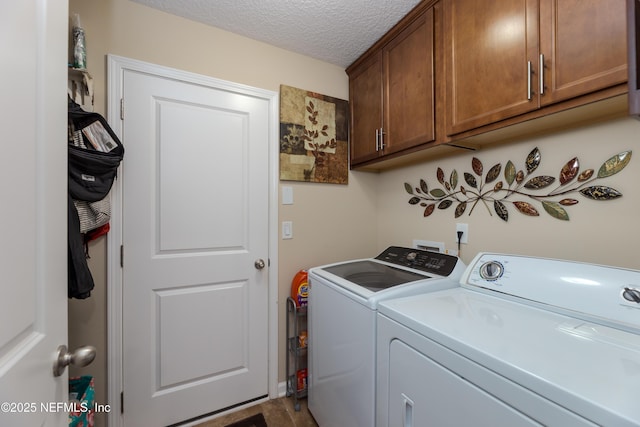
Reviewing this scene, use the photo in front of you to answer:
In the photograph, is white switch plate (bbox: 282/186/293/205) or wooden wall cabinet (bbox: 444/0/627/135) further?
white switch plate (bbox: 282/186/293/205)

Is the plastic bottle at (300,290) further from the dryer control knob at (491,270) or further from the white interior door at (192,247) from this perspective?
the dryer control knob at (491,270)

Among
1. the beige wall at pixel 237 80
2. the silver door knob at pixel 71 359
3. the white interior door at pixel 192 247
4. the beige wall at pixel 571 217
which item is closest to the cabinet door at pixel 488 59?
the beige wall at pixel 571 217

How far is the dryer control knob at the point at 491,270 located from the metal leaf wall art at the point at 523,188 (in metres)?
0.36

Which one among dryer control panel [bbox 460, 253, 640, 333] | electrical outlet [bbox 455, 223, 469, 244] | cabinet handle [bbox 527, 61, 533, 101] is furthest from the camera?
electrical outlet [bbox 455, 223, 469, 244]

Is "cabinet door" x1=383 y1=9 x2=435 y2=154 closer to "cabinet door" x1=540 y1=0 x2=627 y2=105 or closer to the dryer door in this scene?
"cabinet door" x1=540 y1=0 x2=627 y2=105

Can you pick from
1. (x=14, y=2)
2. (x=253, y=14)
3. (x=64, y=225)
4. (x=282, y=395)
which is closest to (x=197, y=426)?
(x=282, y=395)

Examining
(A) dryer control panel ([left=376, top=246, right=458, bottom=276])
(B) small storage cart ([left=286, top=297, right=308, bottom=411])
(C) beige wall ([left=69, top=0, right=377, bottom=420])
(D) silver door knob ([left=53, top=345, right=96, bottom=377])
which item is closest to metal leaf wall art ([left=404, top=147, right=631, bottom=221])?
(A) dryer control panel ([left=376, top=246, right=458, bottom=276])

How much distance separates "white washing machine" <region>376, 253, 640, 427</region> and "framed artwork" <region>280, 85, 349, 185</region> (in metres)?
1.19

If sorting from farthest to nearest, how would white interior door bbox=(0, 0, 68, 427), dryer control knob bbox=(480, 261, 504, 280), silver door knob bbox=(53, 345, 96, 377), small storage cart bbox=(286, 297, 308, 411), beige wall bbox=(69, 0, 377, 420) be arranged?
small storage cart bbox=(286, 297, 308, 411) < beige wall bbox=(69, 0, 377, 420) < dryer control knob bbox=(480, 261, 504, 280) < silver door knob bbox=(53, 345, 96, 377) < white interior door bbox=(0, 0, 68, 427)

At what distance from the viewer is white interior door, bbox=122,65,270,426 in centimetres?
145

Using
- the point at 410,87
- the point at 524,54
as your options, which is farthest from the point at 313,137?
the point at 524,54

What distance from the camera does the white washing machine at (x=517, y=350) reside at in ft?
1.75

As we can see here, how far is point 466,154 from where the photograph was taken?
156 centimetres

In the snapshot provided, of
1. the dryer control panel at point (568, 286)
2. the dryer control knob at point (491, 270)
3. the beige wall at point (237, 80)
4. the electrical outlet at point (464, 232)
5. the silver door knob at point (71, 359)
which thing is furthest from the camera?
the electrical outlet at point (464, 232)
